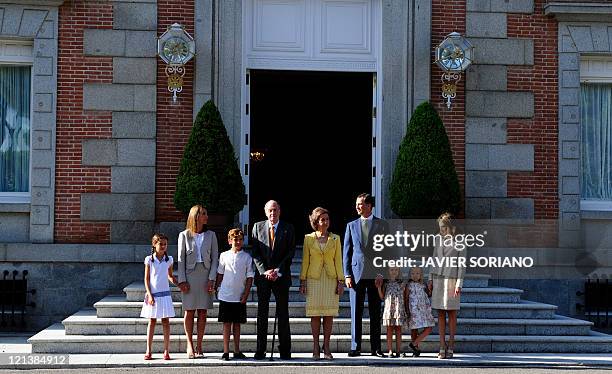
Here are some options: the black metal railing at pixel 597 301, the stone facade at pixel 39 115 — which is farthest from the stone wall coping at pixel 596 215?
the stone facade at pixel 39 115

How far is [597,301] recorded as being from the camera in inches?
612

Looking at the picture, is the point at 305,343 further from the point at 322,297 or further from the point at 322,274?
the point at 322,274

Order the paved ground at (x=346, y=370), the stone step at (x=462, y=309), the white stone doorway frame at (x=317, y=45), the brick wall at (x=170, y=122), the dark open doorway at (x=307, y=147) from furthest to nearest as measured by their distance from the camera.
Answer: the dark open doorway at (x=307, y=147) < the white stone doorway frame at (x=317, y=45) < the brick wall at (x=170, y=122) < the stone step at (x=462, y=309) < the paved ground at (x=346, y=370)

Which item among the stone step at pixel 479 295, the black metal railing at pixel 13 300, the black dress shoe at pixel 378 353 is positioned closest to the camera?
the black dress shoe at pixel 378 353

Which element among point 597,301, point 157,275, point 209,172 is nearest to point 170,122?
point 209,172

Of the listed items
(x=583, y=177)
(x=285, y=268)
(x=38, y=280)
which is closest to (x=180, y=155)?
(x=38, y=280)

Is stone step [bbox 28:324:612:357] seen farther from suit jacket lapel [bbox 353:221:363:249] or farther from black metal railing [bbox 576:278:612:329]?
black metal railing [bbox 576:278:612:329]

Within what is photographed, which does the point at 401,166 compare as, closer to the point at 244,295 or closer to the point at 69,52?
the point at 244,295

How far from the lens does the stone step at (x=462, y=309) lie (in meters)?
12.9

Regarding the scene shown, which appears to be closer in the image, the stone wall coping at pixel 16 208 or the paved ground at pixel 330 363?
the paved ground at pixel 330 363

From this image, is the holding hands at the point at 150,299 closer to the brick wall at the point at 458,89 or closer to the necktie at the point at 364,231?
the necktie at the point at 364,231

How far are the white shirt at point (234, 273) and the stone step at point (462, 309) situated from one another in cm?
121

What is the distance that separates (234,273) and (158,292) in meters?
0.94

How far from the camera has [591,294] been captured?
15578 millimetres
